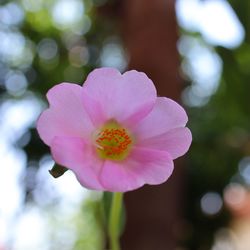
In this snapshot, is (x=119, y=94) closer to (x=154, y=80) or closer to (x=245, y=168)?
(x=154, y=80)

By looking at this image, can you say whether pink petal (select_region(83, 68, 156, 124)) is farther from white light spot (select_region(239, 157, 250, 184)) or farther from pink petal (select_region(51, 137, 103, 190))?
white light spot (select_region(239, 157, 250, 184))

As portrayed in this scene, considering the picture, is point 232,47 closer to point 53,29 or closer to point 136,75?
point 136,75

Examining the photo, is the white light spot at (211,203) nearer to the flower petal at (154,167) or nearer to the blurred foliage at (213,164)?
the blurred foliage at (213,164)

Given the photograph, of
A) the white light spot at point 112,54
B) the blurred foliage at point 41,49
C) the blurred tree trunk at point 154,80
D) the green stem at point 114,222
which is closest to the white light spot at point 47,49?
the blurred foliage at point 41,49

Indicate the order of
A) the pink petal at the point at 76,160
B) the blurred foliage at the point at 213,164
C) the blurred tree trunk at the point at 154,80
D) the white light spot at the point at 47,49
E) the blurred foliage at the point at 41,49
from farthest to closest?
1. the white light spot at the point at 47,49
2. the blurred foliage at the point at 41,49
3. the blurred foliage at the point at 213,164
4. the blurred tree trunk at the point at 154,80
5. the pink petal at the point at 76,160

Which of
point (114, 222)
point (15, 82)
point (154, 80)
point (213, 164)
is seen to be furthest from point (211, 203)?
point (114, 222)

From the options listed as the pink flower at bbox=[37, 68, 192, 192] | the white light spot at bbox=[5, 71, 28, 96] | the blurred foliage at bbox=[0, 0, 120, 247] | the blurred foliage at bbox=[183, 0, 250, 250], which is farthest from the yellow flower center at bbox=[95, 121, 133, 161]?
the white light spot at bbox=[5, 71, 28, 96]
